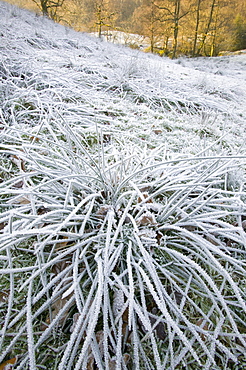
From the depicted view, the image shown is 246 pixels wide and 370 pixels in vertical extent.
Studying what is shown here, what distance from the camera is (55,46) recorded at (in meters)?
4.39

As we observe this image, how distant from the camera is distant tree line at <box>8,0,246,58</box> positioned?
40.8 ft

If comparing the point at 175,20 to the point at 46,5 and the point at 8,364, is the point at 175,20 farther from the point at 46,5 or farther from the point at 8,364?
the point at 8,364

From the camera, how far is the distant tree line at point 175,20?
12.4 metres

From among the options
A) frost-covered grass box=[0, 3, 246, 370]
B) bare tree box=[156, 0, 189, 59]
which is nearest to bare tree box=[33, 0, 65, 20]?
bare tree box=[156, 0, 189, 59]

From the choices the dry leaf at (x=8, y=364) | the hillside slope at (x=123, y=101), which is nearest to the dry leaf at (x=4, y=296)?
the dry leaf at (x=8, y=364)

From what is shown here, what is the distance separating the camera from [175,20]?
1242 centimetres

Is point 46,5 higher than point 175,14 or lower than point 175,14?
lower

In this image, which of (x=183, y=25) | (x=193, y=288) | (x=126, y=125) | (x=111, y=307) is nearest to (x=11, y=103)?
(x=126, y=125)

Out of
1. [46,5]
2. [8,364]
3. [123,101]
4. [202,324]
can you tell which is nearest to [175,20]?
[46,5]

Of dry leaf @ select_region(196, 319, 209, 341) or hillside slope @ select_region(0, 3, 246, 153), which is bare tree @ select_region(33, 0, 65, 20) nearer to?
Result: hillside slope @ select_region(0, 3, 246, 153)

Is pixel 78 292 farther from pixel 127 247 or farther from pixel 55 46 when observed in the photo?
pixel 55 46

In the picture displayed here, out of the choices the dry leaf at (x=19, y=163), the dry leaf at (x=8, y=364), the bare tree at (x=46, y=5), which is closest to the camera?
the dry leaf at (x=8, y=364)

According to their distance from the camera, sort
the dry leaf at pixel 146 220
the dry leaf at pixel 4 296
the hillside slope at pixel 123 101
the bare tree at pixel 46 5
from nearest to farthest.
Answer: the dry leaf at pixel 4 296, the dry leaf at pixel 146 220, the hillside slope at pixel 123 101, the bare tree at pixel 46 5

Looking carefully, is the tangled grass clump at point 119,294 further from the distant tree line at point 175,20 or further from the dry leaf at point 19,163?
the distant tree line at point 175,20
